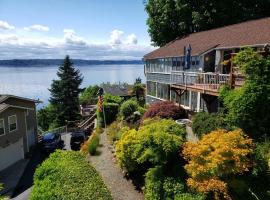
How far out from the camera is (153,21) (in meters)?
40.4

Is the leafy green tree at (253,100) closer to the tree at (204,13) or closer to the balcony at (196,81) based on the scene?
the balcony at (196,81)

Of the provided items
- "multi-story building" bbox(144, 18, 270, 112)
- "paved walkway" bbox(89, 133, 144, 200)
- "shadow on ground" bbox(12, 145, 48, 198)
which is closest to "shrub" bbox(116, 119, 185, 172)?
"paved walkway" bbox(89, 133, 144, 200)

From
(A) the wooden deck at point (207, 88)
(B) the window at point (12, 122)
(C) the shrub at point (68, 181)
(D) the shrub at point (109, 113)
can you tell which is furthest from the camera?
(D) the shrub at point (109, 113)

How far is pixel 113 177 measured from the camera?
673 inches

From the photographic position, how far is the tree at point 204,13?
36.3m

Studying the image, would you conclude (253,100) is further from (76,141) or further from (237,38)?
(76,141)

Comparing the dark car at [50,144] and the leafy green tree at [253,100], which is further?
the dark car at [50,144]

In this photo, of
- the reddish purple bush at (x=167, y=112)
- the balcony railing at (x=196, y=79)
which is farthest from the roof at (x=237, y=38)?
the reddish purple bush at (x=167, y=112)

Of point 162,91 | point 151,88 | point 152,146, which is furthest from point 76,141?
point 152,146

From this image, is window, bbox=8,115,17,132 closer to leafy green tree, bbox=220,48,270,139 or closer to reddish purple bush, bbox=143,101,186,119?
reddish purple bush, bbox=143,101,186,119

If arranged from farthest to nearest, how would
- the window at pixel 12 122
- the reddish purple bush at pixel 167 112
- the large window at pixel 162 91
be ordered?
the large window at pixel 162 91 < the window at pixel 12 122 < the reddish purple bush at pixel 167 112

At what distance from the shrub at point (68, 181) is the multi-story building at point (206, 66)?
9717 mm

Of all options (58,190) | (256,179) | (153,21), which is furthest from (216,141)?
(153,21)

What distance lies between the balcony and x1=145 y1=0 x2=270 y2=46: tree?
12.1 meters
